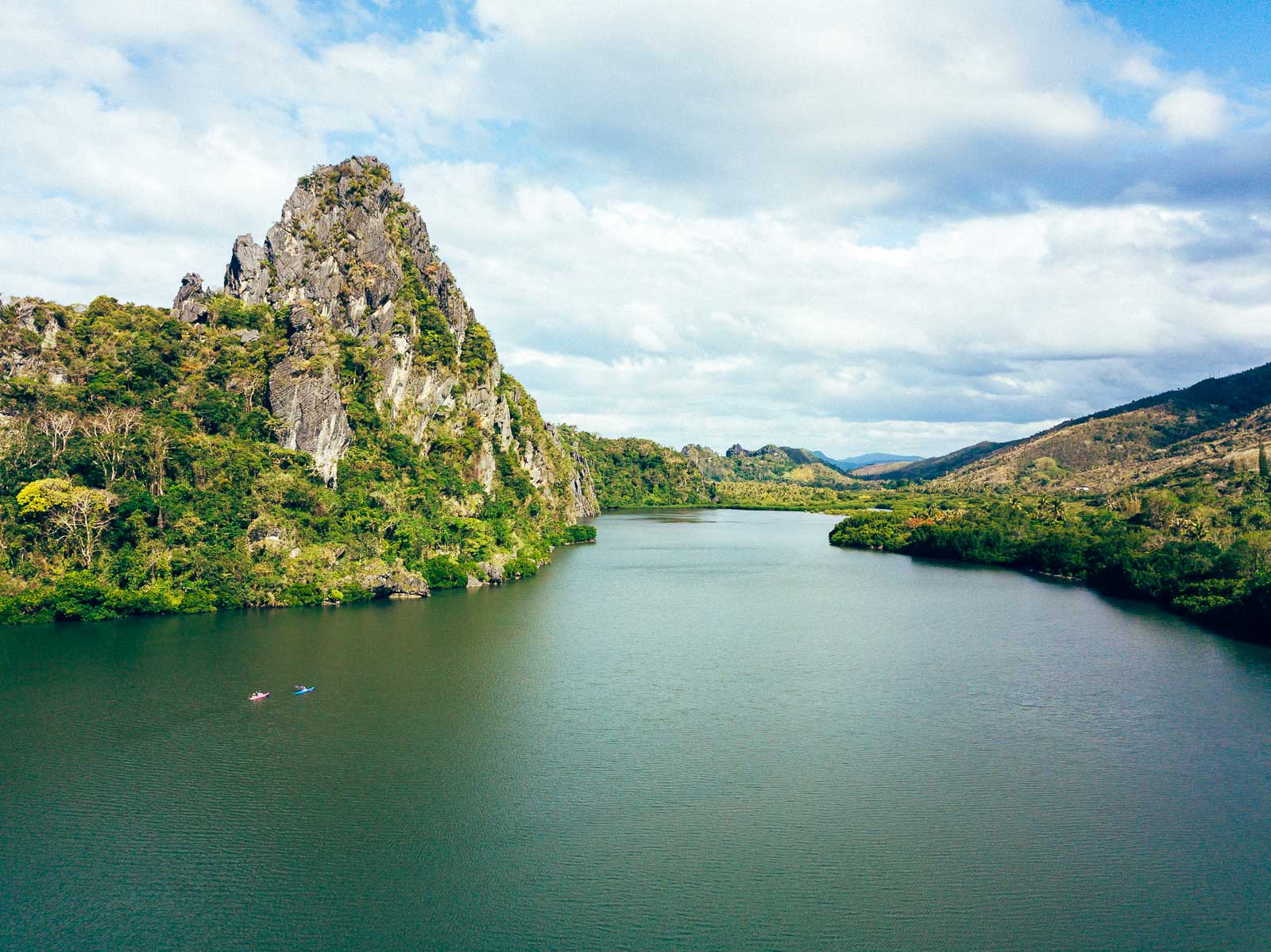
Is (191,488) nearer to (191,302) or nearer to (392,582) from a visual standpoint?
(392,582)

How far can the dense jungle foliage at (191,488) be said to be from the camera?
1864 inches

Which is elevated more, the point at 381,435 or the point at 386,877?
the point at 381,435

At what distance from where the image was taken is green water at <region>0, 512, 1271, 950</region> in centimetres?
1750

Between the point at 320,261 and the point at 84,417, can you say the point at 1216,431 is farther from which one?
the point at 84,417

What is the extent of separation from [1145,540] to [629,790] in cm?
5936

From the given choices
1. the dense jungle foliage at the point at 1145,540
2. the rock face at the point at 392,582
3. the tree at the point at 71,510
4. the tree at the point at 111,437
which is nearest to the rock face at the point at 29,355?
the tree at the point at 111,437

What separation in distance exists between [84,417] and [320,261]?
119 ft

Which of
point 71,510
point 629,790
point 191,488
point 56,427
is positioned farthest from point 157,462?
point 629,790

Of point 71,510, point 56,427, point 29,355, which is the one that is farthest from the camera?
point 29,355

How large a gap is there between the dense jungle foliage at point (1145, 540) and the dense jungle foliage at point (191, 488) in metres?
48.3

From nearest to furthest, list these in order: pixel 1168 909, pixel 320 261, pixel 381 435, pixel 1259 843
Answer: pixel 1168 909, pixel 1259 843, pixel 381 435, pixel 320 261

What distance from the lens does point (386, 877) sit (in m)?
18.9

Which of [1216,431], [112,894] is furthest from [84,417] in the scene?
[1216,431]

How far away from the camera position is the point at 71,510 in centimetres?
4759
